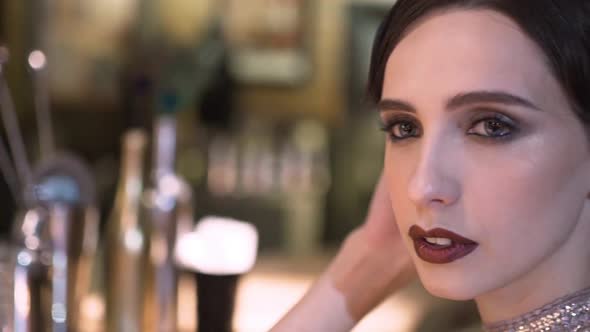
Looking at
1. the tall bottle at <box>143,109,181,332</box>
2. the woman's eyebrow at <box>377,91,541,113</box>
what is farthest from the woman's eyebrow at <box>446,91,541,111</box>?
the tall bottle at <box>143,109,181,332</box>

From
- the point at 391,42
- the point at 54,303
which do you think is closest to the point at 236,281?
the point at 54,303

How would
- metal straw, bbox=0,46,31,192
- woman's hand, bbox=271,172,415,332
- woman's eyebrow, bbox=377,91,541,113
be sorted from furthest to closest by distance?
metal straw, bbox=0,46,31,192 < woman's hand, bbox=271,172,415,332 < woman's eyebrow, bbox=377,91,541,113

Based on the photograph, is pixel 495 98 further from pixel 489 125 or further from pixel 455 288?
pixel 455 288

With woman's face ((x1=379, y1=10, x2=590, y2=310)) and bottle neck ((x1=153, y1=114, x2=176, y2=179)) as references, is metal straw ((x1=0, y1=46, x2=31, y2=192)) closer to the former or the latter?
bottle neck ((x1=153, y1=114, x2=176, y2=179))

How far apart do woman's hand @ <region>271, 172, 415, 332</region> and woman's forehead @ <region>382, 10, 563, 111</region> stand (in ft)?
0.59

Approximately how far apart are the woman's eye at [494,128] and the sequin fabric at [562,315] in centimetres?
15

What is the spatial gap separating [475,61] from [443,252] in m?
0.15

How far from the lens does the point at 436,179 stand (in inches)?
26.7

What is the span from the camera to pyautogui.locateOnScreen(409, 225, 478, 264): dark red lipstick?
2.26 feet

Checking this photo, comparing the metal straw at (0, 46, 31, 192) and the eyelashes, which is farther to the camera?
the metal straw at (0, 46, 31, 192)

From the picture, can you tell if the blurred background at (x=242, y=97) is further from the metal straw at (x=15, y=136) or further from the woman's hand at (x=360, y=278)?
the woman's hand at (x=360, y=278)

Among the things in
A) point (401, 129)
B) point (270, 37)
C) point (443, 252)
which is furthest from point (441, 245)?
point (270, 37)

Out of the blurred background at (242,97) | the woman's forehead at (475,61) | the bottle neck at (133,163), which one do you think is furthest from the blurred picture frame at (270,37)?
the woman's forehead at (475,61)

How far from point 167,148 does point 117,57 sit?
255 cm
